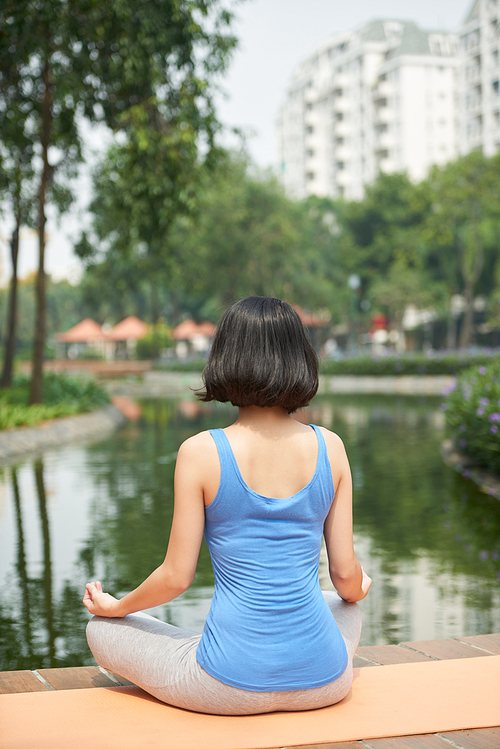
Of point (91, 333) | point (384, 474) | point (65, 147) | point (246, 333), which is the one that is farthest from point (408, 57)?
point (246, 333)

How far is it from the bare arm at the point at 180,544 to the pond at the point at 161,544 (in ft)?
4.95

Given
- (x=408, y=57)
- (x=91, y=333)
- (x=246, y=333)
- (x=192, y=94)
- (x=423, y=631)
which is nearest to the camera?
(x=246, y=333)

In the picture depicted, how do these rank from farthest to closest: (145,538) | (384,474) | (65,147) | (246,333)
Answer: (65,147) → (384,474) → (145,538) → (246,333)

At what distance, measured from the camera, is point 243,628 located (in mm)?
2473

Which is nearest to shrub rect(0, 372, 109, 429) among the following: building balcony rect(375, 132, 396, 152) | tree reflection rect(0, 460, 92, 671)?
tree reflection rect(0, 460, 92, 671)

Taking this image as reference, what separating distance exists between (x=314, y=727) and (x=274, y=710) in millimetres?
139

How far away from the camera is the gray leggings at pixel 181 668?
8.37 ft

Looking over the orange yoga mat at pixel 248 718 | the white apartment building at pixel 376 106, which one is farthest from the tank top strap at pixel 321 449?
the white apartment building at pixel 376 106

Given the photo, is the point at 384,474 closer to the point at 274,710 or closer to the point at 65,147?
the point at 274,710

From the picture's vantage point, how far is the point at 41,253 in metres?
15.7

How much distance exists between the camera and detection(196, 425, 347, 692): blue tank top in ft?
8.09

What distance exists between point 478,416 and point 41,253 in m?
9.48

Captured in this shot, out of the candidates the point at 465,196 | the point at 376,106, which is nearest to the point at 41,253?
the point at 465,196

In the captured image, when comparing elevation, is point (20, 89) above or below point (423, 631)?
above
